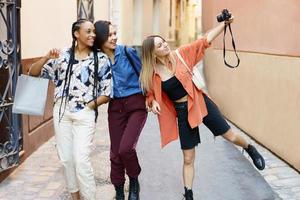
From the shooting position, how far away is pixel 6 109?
5578 mm

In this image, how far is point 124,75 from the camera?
4691 mm

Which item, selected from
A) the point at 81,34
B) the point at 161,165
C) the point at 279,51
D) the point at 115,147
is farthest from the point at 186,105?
the point at 279,51

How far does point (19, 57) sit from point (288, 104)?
3377mm

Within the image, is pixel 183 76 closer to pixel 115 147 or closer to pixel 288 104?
pixel 115 147

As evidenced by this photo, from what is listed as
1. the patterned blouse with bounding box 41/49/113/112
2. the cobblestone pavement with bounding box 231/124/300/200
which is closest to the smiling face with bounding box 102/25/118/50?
the patterned blouse with bounding box 41/49/113/112

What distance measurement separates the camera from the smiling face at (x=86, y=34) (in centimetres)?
443

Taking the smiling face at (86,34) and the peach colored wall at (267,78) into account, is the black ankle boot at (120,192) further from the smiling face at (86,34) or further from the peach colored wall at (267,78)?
the peach colored wall at (267,78)

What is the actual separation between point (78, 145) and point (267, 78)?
4.06 metres

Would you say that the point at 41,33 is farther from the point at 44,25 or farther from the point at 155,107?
the point at 155,107

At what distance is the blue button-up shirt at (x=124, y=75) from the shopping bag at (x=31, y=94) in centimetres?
62

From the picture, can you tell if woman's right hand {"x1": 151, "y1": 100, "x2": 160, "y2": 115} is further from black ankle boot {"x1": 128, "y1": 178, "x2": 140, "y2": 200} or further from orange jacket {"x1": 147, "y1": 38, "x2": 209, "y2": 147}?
black ankle boot {"x1": 128, "y1": 178, "x2": 140, "y2": 200}

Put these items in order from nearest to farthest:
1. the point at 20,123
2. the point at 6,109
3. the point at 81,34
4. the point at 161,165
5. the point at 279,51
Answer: the point at 81,34, the point at 6,109, the point at 20,123, the point at 161,165, the point at 279,51

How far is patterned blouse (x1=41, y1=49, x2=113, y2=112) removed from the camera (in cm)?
441

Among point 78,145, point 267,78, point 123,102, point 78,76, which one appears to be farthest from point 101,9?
point 78,145
